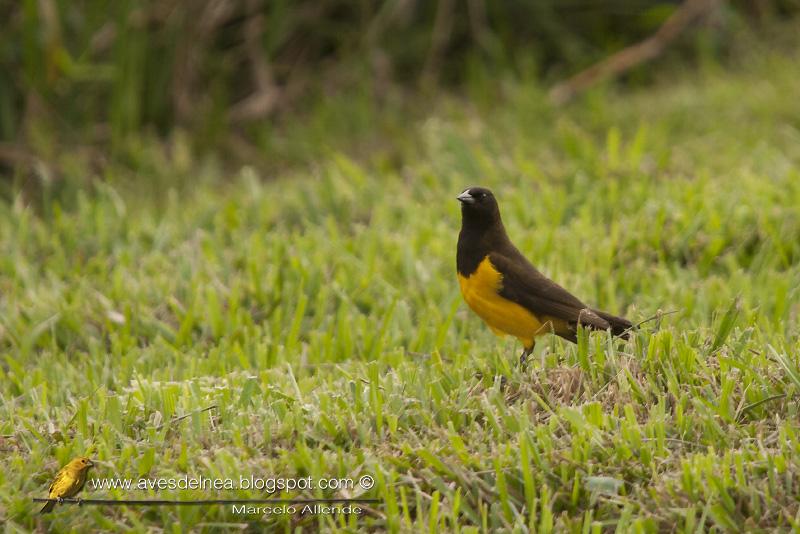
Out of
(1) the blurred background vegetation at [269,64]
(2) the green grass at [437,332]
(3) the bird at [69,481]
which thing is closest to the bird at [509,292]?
(2) the green grass at [437,332]

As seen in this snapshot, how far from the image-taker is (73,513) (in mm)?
3254

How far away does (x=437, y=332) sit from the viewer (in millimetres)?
4812

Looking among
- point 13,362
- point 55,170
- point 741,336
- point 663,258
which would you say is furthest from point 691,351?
point 55,170

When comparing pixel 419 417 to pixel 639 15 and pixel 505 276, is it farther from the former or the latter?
pixel 639 15

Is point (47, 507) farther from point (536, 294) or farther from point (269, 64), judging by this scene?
point (269, 64)

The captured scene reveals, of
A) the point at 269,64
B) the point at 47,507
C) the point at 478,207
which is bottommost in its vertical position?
the point at 47,507

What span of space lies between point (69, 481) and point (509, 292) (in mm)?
1730

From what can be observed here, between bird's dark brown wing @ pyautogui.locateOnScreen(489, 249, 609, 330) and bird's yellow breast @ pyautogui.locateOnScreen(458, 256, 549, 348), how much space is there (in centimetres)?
2

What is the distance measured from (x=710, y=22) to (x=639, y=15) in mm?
577

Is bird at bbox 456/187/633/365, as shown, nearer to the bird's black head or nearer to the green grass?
the bird's black head

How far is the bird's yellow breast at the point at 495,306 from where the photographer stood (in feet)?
13.8

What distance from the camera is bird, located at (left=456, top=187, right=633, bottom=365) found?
13.7 ft

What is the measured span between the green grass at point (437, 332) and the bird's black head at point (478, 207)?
1.75 feet

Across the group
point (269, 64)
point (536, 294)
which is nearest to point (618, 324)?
point (536, 294)
